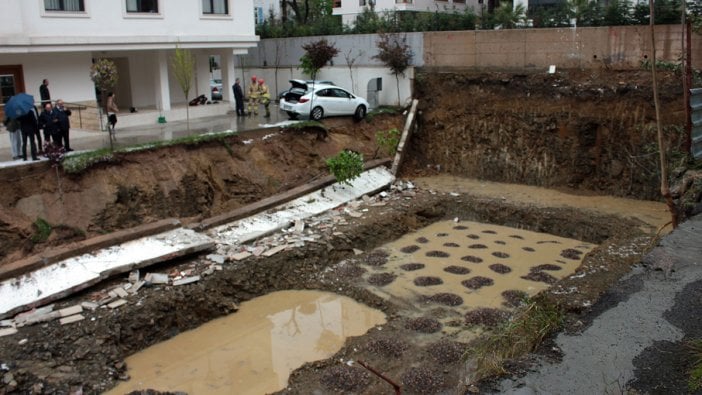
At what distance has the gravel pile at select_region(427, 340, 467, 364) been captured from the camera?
10.3 m

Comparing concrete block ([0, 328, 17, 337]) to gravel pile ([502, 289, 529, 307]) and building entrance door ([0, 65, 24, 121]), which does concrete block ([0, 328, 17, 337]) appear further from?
building entrance door ([0, 65, 24, 121])

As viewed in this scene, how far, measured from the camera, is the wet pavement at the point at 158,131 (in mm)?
18172

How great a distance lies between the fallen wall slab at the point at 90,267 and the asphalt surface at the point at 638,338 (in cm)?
946

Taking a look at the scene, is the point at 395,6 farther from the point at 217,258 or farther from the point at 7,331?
the point at 7,331

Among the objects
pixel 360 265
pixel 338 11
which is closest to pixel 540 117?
pixel 360 265

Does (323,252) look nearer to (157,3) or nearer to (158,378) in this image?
(158,378)

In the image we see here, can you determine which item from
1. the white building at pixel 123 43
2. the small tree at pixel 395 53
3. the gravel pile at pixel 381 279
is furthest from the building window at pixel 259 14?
the gravel pile at pixel 381 279

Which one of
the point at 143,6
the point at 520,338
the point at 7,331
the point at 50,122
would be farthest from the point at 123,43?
the point at 520,338

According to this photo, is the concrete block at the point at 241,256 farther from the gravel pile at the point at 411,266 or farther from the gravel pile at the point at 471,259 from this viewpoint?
the gravel pile at the point at 471,259

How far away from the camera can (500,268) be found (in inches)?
568

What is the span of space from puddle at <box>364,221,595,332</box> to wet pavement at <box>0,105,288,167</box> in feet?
24.7

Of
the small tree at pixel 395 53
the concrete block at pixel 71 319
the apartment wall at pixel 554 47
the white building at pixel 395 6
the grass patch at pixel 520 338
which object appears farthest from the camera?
the white building at pixel 395 6

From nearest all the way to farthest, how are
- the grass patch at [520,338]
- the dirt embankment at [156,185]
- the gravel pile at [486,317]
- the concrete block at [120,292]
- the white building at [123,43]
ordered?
the grass patch at [520,338] < the gravel pile at [486,317] < the concrete block at [120,292] < the dirt embankment at [156,185] < the white building at [123,43]

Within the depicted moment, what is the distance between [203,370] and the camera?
34.9 feet
